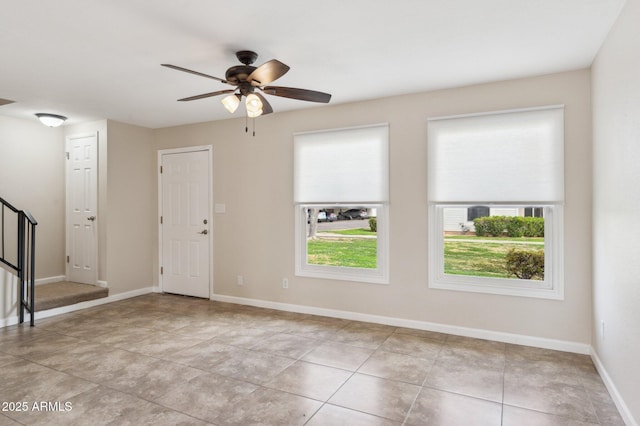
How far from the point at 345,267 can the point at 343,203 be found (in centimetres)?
75

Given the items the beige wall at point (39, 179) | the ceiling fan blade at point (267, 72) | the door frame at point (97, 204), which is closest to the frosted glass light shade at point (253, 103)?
the ceiling fan blade at point (267, 72)

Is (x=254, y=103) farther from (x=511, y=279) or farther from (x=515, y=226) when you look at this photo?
(x=511, y=279)

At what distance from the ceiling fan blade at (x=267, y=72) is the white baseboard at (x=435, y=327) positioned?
274 cm

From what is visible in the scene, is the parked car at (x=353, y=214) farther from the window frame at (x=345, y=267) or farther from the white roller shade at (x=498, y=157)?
the white roller shade at (x=498, y=157)

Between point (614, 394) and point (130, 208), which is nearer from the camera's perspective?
point (614, 394)

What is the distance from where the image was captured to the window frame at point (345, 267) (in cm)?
413

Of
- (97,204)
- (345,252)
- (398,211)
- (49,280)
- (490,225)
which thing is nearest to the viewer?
(490,225)

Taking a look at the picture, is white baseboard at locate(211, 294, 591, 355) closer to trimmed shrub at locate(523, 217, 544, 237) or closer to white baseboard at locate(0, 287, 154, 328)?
trimmed shrub at locate(523, 217, 544, 237)

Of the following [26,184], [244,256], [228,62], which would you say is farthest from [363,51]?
[26,184]

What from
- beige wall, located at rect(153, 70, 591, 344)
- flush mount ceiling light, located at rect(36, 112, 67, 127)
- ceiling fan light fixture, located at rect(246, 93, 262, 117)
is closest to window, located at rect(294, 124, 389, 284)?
beige wall, located at rect(153, 70, 591, 344)

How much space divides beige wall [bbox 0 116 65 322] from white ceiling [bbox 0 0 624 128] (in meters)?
1.46

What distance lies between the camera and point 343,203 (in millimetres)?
4336

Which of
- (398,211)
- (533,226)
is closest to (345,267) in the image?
(398,211)

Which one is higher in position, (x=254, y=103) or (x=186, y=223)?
(x=254, y=103)
